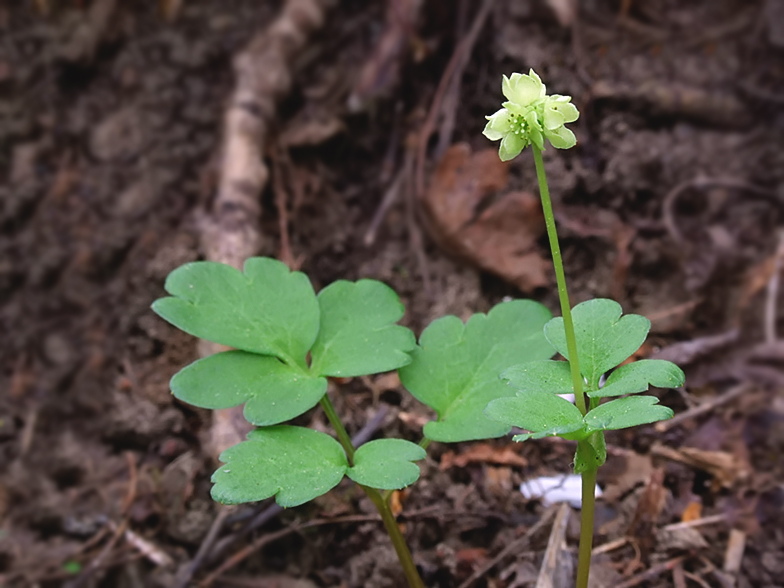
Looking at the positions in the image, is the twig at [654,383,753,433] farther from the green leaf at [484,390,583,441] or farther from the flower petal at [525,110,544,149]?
the flower petal at [525,110,544,149]

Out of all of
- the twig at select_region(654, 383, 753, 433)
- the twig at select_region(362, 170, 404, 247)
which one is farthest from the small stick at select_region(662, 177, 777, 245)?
the twig at select_region(362, 170, 404, 247)

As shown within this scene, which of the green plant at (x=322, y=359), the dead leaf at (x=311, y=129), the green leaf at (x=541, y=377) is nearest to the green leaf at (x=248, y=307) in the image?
the green plant at (x=322, y=359)

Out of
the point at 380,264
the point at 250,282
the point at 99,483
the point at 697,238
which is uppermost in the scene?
the point at 250,282

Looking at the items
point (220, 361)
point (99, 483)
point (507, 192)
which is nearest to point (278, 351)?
point (220, 361)

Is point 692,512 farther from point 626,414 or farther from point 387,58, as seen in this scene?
point 387,58

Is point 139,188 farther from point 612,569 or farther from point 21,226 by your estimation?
point 612,569

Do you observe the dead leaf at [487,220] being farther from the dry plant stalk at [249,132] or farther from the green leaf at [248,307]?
the green leaf at [248,307]

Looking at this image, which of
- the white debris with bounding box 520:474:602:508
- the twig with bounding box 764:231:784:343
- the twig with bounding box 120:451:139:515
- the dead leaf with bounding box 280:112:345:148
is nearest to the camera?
the white debris with bounding box 520:474:602:508
